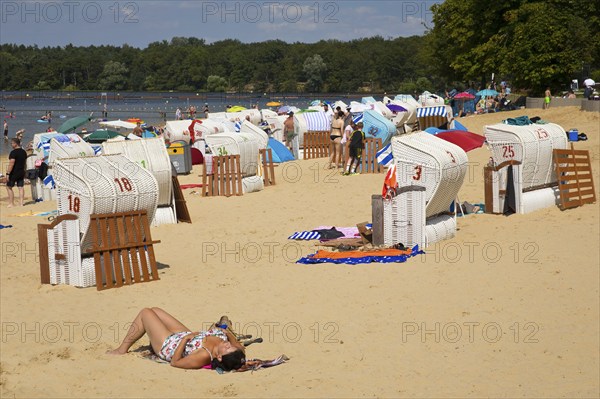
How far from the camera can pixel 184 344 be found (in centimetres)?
792

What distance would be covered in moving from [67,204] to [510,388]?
229 inches

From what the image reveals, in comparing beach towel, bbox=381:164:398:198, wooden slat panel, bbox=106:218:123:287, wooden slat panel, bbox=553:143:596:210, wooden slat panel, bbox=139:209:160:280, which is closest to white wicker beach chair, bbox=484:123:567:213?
→ wooden slat panel, bbox=553:143:596:210

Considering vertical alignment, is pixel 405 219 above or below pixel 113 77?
below

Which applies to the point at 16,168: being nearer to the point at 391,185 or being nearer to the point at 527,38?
the point at 391,185

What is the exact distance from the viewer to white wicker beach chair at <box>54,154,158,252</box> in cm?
1075

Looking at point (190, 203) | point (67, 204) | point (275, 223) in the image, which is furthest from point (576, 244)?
point (190, 203)

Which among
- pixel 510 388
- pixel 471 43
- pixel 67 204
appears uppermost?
pixel 471 43

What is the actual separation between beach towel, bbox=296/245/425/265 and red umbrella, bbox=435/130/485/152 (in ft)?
10.8

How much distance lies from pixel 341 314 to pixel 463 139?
6.41m

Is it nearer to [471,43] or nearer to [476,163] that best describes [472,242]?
[476,163]

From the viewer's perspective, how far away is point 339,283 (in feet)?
35.5

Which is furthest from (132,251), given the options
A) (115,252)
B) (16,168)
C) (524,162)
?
(16,168)

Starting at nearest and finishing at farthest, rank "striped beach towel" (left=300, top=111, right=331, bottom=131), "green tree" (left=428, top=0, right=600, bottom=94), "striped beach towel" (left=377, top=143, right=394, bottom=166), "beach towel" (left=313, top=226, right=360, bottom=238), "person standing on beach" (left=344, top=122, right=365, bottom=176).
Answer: "beach towel" (left=313, top=226, right=360, bottom=238)
"striped beach towel" (left=377, top=143, right=394, bottom=166)
"person standing on beach" (left=344, top=122, right=365, bottom=176)
"striped beach towel" (left=300, top=111, right=331, bottom=131)
"green tree" (left=428, top=0, right=600, bottom=94)

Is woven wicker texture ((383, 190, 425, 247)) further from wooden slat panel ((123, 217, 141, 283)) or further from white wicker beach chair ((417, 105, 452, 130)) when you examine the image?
white wicker beach chair ((417, 105, 452, 130))
